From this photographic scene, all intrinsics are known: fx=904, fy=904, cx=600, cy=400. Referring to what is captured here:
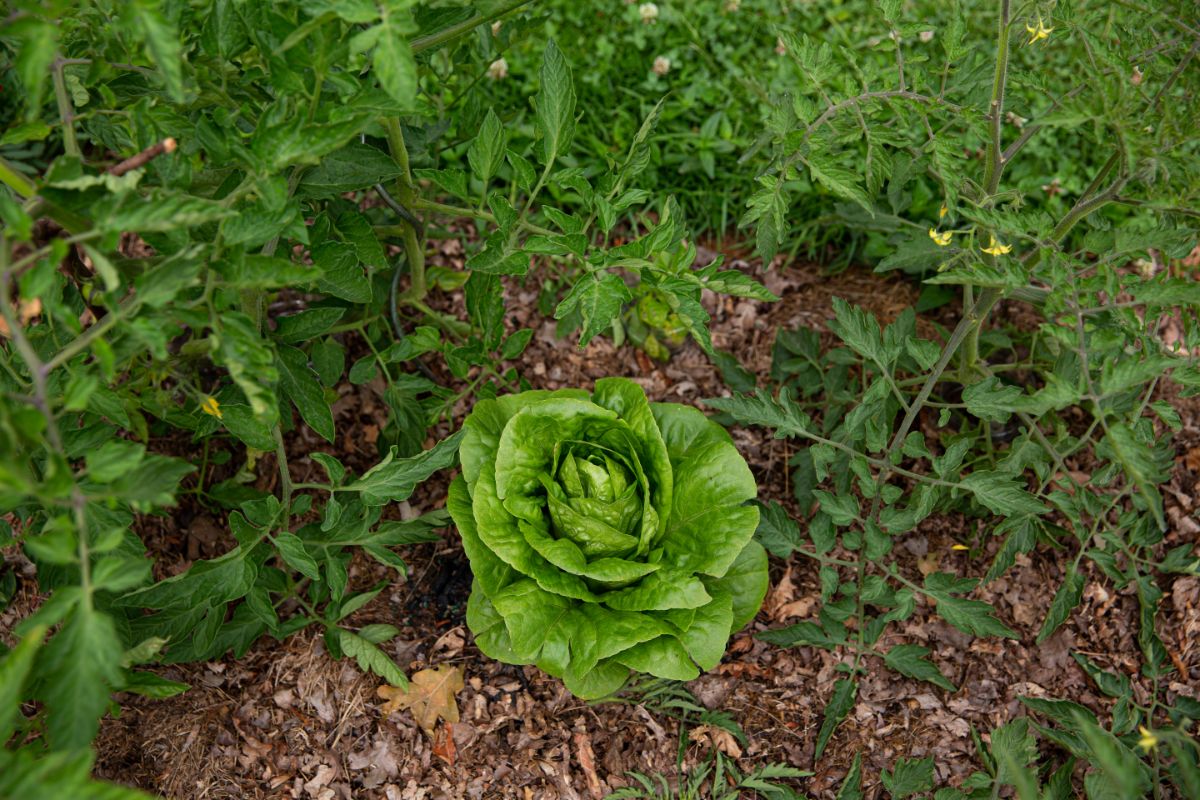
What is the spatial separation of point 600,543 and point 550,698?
0.49 meters

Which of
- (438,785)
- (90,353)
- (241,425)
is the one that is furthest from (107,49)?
(438,785)

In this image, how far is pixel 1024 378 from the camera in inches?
99.7

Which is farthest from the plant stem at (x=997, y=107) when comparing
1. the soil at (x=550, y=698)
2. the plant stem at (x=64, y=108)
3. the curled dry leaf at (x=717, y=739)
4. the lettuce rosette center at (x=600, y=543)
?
the plant stem at (x=64, y=108)

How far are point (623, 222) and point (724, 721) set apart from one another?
62.2 inches

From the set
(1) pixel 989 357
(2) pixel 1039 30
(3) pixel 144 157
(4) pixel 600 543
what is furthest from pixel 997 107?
(3) pixel 144 157

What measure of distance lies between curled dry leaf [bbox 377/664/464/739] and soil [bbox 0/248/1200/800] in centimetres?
2

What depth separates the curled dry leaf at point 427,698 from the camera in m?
2.16

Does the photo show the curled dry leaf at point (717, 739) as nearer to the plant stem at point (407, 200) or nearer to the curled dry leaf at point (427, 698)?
the curled dry leaf at point (427, 698)

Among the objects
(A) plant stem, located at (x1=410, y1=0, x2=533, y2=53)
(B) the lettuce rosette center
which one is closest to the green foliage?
(B) the lettuce rosette center

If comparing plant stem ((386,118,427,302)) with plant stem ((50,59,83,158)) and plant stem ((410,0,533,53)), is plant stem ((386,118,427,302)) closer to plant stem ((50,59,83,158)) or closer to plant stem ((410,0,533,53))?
plant stem ((410,0,533,53))

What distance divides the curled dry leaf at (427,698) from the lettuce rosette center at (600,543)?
242 millimetres

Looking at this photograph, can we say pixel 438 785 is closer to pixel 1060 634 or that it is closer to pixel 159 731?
pixel 159 731

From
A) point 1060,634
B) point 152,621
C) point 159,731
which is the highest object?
point 152,621

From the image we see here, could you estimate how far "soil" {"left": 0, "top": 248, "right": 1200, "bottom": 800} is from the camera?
206 centimetres
